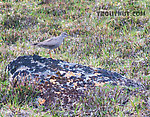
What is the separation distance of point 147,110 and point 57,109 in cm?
183

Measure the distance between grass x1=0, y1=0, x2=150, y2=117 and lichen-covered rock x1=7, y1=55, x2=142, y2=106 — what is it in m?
0.23

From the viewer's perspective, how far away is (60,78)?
18.9 feet

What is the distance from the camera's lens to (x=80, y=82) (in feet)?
18.6

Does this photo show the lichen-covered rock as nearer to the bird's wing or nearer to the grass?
the grass

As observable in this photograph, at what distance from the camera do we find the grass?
503 cm

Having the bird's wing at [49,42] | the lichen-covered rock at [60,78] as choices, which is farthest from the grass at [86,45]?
the bird's wing at [49,42]

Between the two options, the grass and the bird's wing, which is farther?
the bird's wing

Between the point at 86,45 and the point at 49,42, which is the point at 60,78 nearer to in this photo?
the point at 49,42

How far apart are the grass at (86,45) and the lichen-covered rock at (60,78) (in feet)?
0.77

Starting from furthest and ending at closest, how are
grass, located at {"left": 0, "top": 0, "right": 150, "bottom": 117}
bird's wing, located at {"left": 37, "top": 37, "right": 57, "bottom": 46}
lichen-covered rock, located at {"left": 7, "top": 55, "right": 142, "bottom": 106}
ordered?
bird's wing, located at {"left": 37, "top": 37, "right": 57, "bottom": 46} → lichen-covered rock, located at {"left": 7, "top": 55, "right": 142, "bottom": 106} → grass, located at {"left": 0, "top": 0, "right": 150, "bottom": 117}

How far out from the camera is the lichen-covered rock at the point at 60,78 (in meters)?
5.44

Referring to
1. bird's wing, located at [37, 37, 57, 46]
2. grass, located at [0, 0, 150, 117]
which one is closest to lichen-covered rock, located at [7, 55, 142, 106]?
grass, located at [0, 0, 150, 117]

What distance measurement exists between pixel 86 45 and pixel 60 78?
390 cm

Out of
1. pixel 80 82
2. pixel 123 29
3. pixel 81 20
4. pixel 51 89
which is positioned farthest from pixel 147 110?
pixel 81 20
